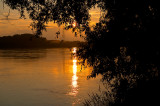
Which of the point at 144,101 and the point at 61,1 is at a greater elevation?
the point at 61,1

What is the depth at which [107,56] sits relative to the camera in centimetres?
1043

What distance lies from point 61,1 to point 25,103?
17.2m

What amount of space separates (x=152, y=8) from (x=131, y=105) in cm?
418

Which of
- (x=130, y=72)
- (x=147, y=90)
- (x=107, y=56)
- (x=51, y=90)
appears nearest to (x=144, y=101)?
(x=147, y=90)

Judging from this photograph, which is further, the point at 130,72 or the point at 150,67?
the point at 130,72

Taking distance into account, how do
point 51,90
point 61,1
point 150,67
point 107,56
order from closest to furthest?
point 150,67 < point 107,56 < point 61,1 < point 51,90

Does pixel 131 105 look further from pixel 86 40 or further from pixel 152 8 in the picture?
pixel 152 8

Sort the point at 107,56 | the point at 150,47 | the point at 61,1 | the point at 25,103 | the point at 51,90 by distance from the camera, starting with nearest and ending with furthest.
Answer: the point at 150,47 < the point at 107,56 < the point at 61,1 < the point at 25,103 < the point at 51,90

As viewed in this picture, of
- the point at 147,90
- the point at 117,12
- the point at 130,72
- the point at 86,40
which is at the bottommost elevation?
the point at 147,90

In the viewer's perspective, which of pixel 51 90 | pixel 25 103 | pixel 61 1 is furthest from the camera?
pixel 51 90

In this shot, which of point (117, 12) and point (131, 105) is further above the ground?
point (117, 12)

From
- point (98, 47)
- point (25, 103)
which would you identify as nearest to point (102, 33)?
point (98, 47)

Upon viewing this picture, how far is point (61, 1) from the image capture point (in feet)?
37.8

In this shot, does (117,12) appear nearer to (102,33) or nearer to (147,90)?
(102,33)
